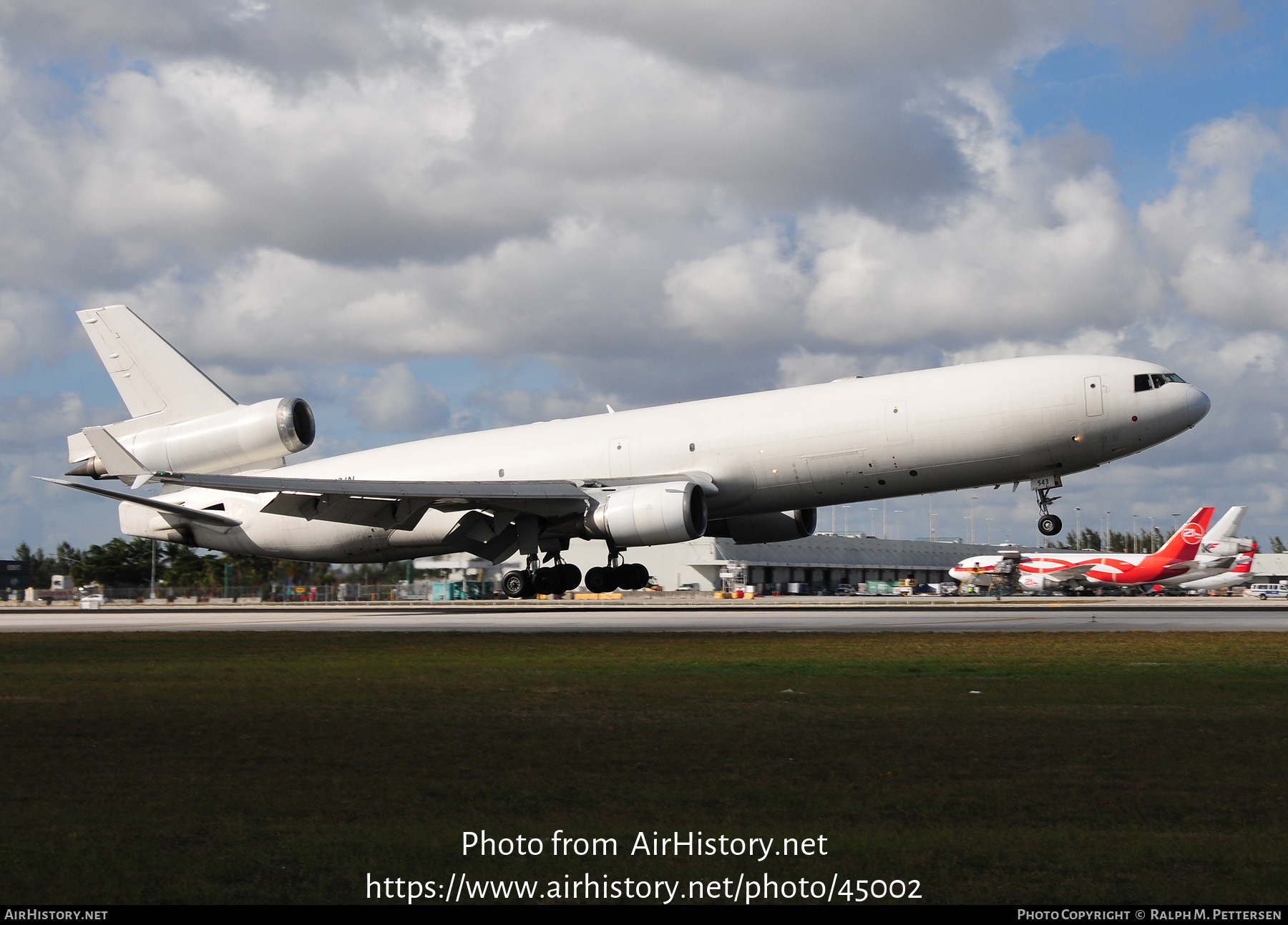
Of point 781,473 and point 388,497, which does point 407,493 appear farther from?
point 781,473

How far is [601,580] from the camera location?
3659cm

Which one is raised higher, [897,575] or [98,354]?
[98,354]

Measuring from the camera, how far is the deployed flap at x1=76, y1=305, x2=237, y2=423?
4094cm

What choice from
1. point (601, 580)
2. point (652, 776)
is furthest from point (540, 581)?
point (652, 776)

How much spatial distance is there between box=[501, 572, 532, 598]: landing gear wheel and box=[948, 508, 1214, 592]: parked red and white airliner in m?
56.6

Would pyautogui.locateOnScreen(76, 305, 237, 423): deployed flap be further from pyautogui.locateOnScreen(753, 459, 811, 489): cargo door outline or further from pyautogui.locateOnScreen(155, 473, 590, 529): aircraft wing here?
pyautogui.locateOnScreen(753, 459, 811, 489): cargo door outline

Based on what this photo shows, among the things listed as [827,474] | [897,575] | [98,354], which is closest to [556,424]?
[827,474]

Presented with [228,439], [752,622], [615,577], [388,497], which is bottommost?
[752,622]

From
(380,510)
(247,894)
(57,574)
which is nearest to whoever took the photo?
(247,894)

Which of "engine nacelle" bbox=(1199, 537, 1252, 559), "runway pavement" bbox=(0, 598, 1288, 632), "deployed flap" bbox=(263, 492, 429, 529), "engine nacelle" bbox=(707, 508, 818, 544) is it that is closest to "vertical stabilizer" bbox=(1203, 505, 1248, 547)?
"engine nacelle" bbox=(1199, 537, 1252, 559)

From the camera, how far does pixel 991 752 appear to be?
10.4 m

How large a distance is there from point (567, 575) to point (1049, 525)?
1468cm

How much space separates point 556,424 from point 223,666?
19785 mm
